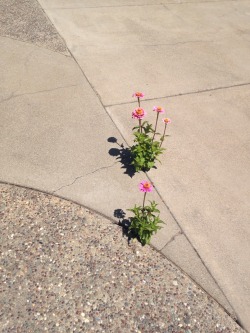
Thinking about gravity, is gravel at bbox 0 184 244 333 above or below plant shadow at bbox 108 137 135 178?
below

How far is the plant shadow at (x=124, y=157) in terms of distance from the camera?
12.2 ft

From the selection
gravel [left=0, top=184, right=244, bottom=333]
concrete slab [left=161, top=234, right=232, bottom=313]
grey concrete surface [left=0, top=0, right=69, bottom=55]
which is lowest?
gravel [left=0, top=184, right=244, bottom=333]

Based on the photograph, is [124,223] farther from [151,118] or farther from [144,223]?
[151,118]

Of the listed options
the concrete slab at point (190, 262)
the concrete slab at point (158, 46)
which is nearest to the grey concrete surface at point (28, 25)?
the concrete slab at point (158, 46)

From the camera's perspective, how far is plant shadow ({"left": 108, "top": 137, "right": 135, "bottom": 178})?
3708 mm

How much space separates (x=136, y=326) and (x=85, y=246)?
32.5 inches

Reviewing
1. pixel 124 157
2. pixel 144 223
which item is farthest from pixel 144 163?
pixel 144 223

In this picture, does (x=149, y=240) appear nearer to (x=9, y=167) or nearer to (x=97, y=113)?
(x=9, y=167)

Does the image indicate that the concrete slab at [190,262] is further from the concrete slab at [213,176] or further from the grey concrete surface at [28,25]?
the grey concrete surface at [28,25]

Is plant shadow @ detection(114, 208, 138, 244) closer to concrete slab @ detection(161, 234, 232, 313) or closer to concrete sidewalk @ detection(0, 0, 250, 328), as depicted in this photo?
concrete sidewalk @ detection(0, 0, 250, 328)

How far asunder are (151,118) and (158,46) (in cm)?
228

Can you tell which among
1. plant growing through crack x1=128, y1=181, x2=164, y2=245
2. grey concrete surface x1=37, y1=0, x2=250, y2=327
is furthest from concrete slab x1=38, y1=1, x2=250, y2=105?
plant growing through crack x1=128, y1=181, x2=164, y2=245

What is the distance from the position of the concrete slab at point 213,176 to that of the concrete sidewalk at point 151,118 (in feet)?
0.04

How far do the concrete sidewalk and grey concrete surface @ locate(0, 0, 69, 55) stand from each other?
90 mm
